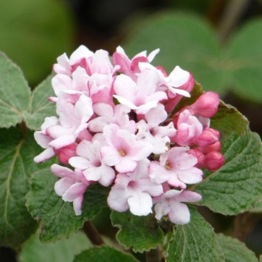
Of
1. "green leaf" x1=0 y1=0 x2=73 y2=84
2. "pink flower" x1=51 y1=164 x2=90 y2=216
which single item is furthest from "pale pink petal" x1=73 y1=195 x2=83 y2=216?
"green leaf" x1=0 y1=0 x2=73 y2=84

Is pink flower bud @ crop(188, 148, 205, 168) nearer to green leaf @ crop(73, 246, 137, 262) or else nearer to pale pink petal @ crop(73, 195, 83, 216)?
pale pink petal @ crop(73, 195, 83, 216)

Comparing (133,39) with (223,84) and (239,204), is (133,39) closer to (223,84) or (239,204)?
(223,84)

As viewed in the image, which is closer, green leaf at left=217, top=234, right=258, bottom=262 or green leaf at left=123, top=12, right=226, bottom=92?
green leaf at left=217, top=234, right=258, bottom=262

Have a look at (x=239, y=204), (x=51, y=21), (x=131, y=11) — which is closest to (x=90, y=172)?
(x=239, y=204)

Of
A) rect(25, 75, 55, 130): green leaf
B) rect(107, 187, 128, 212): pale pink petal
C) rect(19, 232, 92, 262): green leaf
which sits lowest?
rect(19, 232, 92, 262): green leaf

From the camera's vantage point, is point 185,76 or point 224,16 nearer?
point 185,76

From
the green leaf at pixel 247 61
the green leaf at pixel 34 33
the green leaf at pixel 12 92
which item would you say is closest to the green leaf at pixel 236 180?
the green leaf at pixel 12 92
